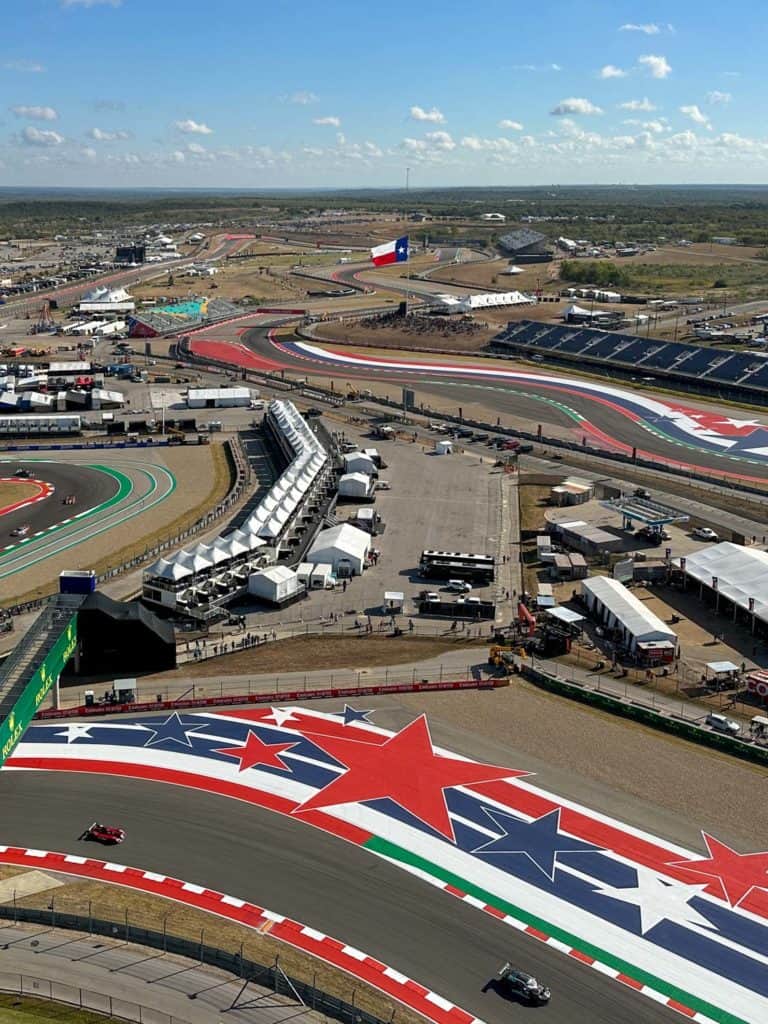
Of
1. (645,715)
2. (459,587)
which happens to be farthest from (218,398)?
(645,715)

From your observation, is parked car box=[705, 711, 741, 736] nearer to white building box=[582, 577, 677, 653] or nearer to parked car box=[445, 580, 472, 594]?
white building box=[582, 577, 677, 653]

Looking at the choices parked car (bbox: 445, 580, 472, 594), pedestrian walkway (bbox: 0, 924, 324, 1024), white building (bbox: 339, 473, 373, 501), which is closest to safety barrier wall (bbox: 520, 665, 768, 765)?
parked car (bbox: 445, 580, 472, 594)

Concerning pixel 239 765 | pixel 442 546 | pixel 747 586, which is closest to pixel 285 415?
pixel 442 546

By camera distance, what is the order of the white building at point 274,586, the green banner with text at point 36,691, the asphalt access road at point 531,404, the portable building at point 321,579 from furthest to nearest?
1. the asphalt access road at point 531,404
2. the portable building at point 321,579
3. the white building at point 274,586
4. the green banner with text at point 36,691

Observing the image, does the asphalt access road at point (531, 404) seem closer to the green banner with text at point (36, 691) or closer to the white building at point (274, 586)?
the white building at point (274, 586)

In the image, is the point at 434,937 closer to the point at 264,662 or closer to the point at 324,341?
the point at 264,662

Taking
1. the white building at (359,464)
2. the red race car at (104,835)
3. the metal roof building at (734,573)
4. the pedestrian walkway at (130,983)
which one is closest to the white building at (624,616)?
the metal roof building at (734,573)

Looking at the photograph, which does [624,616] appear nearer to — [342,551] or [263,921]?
[342,551]
